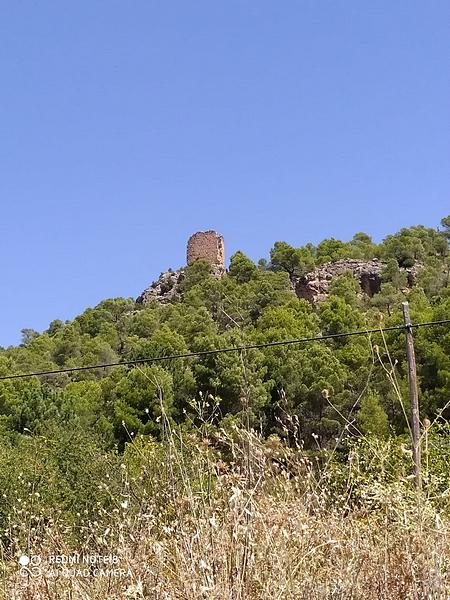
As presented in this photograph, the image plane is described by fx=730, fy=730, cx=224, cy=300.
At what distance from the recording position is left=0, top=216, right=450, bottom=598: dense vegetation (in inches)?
120

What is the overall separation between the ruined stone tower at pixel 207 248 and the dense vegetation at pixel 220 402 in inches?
64.7

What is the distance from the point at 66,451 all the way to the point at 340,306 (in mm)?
31861

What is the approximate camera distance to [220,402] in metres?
4.54

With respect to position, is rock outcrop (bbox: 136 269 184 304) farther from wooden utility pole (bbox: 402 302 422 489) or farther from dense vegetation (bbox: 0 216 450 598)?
wooden utility pole (bbox: 402 302 422 489)

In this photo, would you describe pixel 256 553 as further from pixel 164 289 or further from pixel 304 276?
pixel 164 289

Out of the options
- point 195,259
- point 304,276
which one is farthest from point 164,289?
point 304,276

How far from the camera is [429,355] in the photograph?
30.9 metres

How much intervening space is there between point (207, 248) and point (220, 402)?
232ft

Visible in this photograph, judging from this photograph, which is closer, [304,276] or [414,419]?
[414,419]

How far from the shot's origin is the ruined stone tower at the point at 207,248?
73.8 meters

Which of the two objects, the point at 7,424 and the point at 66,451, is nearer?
the point at 66,451

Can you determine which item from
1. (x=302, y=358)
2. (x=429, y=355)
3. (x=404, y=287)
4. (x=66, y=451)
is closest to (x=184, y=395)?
(x=302, y=358)

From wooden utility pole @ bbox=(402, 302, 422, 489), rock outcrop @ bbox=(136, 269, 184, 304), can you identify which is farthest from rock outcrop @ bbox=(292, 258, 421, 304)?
wooden utility pole @ bbox=(402, 302, 422, 489)

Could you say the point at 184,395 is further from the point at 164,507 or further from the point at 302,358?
the point at 164,507
